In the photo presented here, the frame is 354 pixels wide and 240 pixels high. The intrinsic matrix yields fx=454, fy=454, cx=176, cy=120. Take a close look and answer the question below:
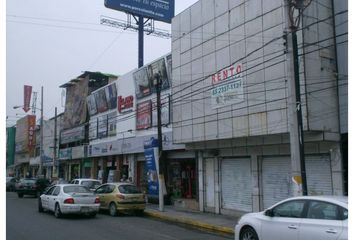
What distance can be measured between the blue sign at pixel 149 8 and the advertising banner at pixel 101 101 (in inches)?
340

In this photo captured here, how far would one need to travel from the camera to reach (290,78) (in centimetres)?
1412

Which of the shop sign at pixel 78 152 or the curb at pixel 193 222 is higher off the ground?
the shop sign at pixel 78 152

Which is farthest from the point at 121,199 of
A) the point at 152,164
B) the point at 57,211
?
the point at 152,164

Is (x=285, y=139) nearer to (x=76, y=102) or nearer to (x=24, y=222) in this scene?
(x=24, y=222)

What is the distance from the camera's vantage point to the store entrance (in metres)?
26.9

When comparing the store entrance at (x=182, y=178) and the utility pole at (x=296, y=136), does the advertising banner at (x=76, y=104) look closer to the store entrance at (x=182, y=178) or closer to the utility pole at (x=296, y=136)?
the store entrance at (x=182, y=178)

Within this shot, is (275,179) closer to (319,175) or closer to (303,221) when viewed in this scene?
(319,175)

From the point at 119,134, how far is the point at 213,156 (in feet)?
48.3

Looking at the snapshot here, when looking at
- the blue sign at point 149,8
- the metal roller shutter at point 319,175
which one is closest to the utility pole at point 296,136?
the metal roller shutter at point 319,175

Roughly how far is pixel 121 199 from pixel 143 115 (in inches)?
433

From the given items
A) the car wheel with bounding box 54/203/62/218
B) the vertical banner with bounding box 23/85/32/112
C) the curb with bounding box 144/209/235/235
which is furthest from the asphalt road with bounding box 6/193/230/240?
the vertical banner with bounding box 23/85/32/112

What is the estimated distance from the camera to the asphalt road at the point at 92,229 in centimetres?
1454

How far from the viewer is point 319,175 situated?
1681cm

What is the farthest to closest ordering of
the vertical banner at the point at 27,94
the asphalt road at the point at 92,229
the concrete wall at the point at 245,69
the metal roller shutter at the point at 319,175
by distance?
1. the vertical banner at the point at 27,94
2. the metal roller shutter at the point at 319,175
3. the concrete wall at the point at 245,69
4. the asphalt road at the point at 92,229
